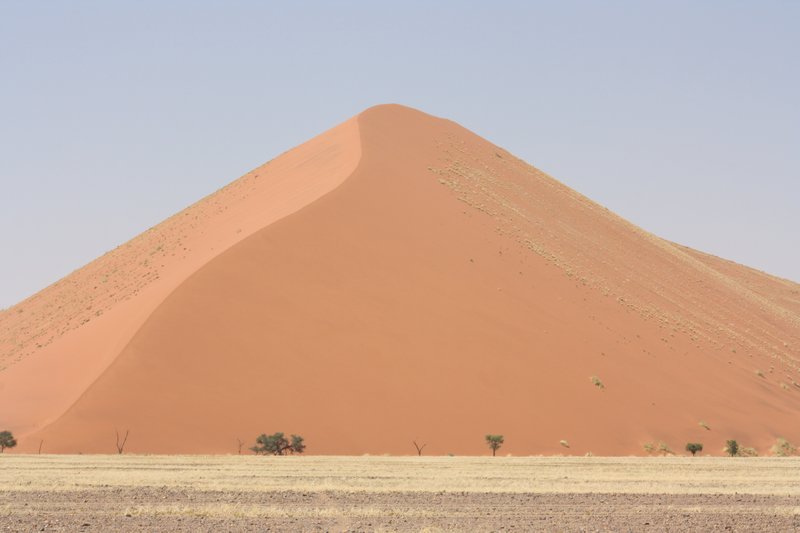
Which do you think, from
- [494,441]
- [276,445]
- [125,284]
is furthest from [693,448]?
[125,284]

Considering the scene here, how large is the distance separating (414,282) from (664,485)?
2321 centimetres

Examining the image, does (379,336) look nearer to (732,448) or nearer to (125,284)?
(732,448)

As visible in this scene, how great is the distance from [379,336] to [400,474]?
53.0ft

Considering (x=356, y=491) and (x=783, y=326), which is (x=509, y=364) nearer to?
(x=356, y=491)

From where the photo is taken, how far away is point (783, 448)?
44344 millimetres

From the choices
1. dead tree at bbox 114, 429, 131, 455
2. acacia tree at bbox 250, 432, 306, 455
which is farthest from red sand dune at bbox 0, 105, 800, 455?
acacia tree at bbox 250, 432, 306, 455

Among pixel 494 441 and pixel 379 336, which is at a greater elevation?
pixel 379 336

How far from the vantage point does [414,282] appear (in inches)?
1836

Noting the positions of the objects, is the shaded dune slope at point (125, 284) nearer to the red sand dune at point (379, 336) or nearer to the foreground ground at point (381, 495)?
the red sand dune at point (379, 336)

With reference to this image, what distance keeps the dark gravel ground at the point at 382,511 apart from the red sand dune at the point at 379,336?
15095mm

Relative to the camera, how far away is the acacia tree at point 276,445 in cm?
3484

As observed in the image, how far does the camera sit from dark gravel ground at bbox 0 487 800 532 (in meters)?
16.3

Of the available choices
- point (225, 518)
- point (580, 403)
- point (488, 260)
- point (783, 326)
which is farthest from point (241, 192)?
point (225, 518)

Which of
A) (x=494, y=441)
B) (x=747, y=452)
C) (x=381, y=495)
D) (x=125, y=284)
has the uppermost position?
(x=125, y=284)
